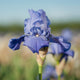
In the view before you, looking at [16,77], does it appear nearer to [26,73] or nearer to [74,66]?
[26,73]

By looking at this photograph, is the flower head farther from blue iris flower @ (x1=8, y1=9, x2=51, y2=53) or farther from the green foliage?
the green foliage

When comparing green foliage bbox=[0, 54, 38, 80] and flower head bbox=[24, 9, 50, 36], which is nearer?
flower head bbox=[24, 9, 50, 36]

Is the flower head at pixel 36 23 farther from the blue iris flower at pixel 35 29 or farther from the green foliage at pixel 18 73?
Answer: the green foliage at pixel 18 73

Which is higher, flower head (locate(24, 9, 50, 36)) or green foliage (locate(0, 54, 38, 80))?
flower head (locate(24, 9, 50, 36))

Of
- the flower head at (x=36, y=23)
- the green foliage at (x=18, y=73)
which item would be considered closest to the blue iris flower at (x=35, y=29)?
the flower head at (x=36, y=23)

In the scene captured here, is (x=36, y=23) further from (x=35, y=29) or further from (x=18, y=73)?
(x=18, y=73)

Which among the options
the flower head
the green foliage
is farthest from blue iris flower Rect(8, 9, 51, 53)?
the green foliage

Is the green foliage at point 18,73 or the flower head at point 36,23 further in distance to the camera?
the green foliage at point 18,73

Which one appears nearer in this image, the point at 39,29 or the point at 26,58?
the point at 39,29

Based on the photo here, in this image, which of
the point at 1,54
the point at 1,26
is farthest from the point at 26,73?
the point at 1,26

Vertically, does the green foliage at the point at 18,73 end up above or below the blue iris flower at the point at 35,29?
below

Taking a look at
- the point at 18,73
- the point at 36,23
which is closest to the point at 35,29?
the point at 36,23
